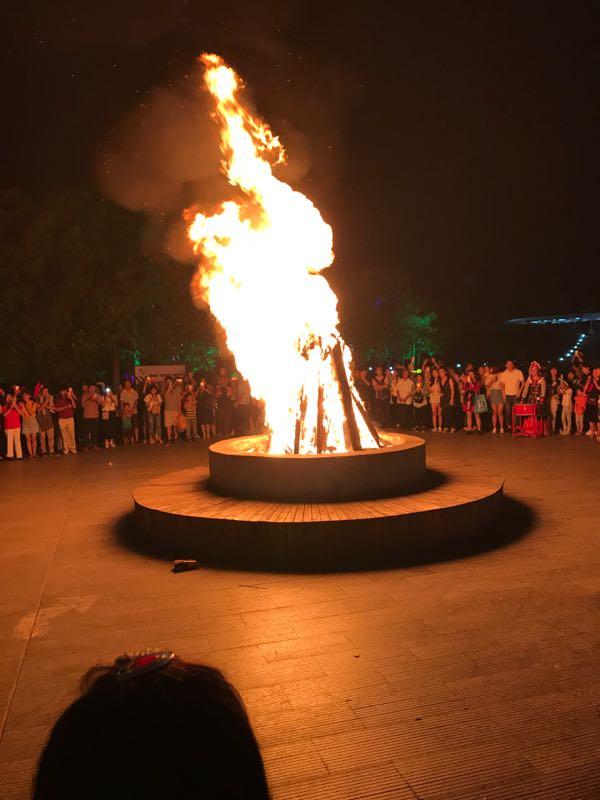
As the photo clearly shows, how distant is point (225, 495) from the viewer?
8.63 meters

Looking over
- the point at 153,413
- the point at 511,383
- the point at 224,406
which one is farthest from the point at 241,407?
the point at 511,383

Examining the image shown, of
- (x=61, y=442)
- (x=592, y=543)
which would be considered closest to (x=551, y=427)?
(x=592, y=543)

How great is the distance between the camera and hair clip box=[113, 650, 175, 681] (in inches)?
44.1

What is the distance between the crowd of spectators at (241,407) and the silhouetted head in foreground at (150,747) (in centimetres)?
1628

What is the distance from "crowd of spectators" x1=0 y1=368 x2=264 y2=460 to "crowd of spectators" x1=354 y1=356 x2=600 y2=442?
3.69 metres

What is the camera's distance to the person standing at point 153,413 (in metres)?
18.2

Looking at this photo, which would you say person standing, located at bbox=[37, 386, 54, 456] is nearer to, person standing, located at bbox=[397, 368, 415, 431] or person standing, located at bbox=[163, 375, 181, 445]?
person standing, located at bbox=[163, 375, 181, 445]

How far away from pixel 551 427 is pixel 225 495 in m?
11.3

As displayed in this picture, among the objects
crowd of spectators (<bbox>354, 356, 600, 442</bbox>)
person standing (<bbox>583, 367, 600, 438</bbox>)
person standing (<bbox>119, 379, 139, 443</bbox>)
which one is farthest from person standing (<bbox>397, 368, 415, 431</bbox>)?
person standing (<bbox>119, 379, 139, 443</bbox>)

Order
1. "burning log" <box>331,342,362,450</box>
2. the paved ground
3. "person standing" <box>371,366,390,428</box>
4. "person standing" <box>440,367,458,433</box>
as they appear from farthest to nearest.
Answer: "person standing" <box>371,366,390,428</box> → "person standing" <box>440,367,458,433</box> → "burning log" <box>331,342,362,450</box> → the paved ground

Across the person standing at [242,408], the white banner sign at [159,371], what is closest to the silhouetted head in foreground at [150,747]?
the person standing at [242,408]

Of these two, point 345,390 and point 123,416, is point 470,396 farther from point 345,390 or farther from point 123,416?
point 345,390

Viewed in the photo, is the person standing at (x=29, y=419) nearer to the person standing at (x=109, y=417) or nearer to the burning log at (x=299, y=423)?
the person standing at (x=109, y=417)

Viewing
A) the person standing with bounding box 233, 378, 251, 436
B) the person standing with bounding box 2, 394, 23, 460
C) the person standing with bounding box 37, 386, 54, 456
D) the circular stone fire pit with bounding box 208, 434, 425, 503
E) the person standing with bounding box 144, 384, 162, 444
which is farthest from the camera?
the person standing with bounding box 233, 378, 251, 436
